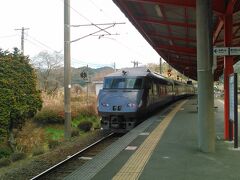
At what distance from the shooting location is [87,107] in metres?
33.2

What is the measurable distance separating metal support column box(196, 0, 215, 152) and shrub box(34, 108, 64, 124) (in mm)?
21388

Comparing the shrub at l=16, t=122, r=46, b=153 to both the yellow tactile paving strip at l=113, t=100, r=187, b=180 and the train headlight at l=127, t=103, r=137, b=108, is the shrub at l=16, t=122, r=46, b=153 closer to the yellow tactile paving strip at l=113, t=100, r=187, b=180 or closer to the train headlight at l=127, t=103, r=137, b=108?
the train headlight at l=127, t=103, r=137, b=108

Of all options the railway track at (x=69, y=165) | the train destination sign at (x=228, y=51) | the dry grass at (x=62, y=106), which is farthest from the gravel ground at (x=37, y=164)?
the dry grass at (x=62, y=106)

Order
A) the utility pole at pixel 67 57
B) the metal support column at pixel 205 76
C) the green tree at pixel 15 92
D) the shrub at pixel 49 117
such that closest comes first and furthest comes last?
the metal support column at pixel 205 76
the green tree at pixel 15 92
the utility pole at pixel 67 57
the shrub at pixel 49 117

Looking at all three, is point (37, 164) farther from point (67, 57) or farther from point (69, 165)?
point (67, 57)

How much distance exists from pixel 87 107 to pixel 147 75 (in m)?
14.8

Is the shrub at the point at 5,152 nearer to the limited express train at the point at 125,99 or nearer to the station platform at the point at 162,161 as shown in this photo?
the limited express train at the point at 125,99

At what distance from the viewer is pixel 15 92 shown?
19.5 meters

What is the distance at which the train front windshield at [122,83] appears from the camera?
59.8 ft

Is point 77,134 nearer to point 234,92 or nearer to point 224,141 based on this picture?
point 224,141

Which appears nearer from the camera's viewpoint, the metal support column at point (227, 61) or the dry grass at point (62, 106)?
the metal support column at point (227, 61)

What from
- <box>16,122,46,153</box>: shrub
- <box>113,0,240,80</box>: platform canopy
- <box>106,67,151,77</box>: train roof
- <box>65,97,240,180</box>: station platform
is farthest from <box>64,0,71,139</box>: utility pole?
<box>65,97,240,180</box>: station platform

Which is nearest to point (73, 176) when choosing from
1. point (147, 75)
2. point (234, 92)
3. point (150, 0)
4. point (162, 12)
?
point (234, 92)

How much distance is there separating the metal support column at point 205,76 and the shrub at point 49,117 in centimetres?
2139
